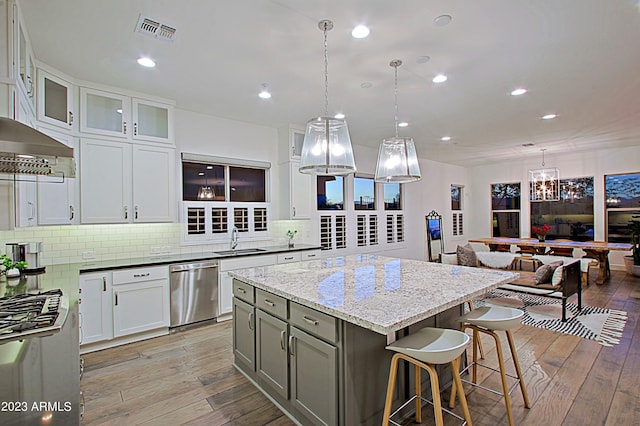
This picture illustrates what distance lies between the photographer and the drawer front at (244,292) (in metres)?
2.74

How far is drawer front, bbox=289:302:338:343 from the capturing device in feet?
6.32

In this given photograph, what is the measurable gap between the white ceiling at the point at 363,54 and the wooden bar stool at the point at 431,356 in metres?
2.24

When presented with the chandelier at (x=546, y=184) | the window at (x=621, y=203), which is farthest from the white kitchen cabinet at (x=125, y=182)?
the window at (x=621, y=203)

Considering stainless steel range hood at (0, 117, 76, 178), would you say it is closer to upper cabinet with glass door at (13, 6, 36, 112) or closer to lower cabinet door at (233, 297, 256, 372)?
upper cabinet with glass door at (13, 6, 36, 112)

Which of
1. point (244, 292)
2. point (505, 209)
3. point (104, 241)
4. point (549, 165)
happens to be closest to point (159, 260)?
point (104, 241)

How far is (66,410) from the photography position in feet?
2.96

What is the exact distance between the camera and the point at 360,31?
2.60 m

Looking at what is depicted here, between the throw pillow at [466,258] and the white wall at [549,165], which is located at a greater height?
the white wall at [549,165]

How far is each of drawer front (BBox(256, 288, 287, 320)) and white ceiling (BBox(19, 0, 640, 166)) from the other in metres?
2.09

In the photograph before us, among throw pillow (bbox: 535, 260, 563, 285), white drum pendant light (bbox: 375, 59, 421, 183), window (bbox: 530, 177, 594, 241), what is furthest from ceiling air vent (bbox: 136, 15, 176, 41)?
window (bbox: 530, 177, 594, 241)

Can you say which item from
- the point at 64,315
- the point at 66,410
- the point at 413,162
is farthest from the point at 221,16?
the point at 66,410

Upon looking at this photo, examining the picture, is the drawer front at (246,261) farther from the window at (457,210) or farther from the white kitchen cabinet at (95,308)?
the window at (457,210)

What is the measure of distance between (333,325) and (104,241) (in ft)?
11.1

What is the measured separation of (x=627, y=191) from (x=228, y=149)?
29.4ft
